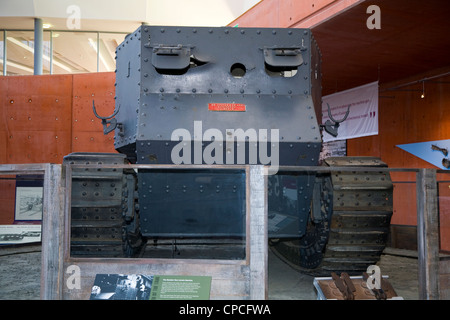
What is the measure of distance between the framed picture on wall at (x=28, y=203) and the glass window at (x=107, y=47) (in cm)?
656

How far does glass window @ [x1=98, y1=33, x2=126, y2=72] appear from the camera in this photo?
13523 millimetres

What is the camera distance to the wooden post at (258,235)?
290 centimetres

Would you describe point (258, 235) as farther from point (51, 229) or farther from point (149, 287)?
point (51, 229)

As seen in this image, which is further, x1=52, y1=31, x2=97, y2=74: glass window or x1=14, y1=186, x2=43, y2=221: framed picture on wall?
x1=52, y1=31, x2=97, y2=74: glass window

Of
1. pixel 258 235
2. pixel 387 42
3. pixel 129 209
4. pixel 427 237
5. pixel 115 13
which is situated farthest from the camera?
pixel 115 13

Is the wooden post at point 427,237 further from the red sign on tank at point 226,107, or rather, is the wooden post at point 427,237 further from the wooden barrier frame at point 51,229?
the wooden barrier frame at point 51,229

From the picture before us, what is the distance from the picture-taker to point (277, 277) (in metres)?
5.24

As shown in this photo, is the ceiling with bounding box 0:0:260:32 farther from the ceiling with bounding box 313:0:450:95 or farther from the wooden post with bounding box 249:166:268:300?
the wooden post with bounding box 249:166:268:300

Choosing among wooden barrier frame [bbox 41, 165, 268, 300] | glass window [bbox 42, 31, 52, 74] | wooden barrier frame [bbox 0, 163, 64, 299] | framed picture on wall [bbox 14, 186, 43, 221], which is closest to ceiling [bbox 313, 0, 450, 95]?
wooden barrier frame [bbox 41, 165, 268, 300]

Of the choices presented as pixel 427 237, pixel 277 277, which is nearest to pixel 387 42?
pixel 277 277

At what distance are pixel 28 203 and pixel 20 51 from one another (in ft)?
25.0

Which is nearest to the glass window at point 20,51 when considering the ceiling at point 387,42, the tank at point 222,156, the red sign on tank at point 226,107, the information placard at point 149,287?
the ceiling at point 387,42

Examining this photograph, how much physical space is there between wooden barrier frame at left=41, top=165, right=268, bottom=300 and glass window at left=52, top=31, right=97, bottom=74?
11.5 m

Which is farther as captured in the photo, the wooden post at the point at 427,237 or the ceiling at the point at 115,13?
the ceiling at the point at 115,13
